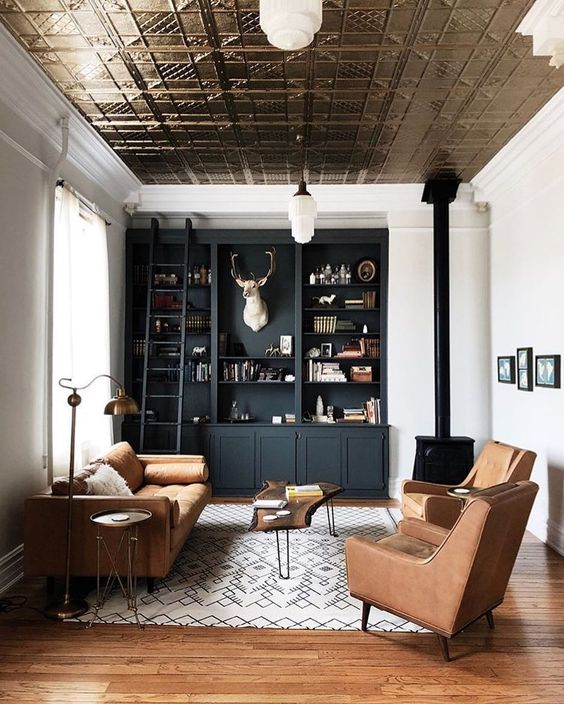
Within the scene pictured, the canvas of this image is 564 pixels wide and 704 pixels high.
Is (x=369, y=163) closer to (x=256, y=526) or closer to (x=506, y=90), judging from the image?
(x=506, y=90)

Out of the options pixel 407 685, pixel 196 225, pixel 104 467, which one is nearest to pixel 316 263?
pixel 196 225

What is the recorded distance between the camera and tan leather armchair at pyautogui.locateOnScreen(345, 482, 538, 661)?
10.4 feet

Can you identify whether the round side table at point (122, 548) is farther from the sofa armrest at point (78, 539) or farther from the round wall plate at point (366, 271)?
the round wall plate at point (366, 271)

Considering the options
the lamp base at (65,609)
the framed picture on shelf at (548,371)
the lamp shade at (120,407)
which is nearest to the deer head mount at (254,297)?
the framed picture on shelf at (548,371)

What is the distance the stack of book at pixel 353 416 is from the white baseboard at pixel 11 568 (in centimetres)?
396

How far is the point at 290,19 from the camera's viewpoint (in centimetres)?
213

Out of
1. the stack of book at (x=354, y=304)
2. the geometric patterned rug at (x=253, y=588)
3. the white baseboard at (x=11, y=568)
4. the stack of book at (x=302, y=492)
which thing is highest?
the stack of book at (x=354, y=304)

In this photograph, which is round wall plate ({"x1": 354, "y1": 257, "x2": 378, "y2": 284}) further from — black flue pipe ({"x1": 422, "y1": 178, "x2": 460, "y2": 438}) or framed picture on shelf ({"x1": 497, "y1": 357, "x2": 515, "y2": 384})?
framed picture on shelf ({"x1": 497, "y1": 357, "x2": 515, "y2": 384})

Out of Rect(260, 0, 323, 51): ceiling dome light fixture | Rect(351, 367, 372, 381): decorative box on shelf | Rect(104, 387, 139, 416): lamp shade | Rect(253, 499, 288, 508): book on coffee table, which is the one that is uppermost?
Rect(260, 0, 323, 51): ceiling dome light fixture

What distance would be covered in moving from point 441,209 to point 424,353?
5.46 feet

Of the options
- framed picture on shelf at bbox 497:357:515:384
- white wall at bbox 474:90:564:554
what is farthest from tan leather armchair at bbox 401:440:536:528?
framed picture on shelf at bbox 497:357:515:384

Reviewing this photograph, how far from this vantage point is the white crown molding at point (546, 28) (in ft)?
11.3

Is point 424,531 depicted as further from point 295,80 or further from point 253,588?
point 295,80

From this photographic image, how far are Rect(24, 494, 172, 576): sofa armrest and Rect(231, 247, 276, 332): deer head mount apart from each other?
3568 millimetres
